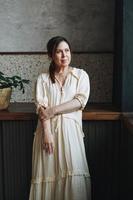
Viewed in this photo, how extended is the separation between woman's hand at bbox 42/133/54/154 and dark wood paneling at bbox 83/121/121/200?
30 centimetres

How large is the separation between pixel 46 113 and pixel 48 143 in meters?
0.17

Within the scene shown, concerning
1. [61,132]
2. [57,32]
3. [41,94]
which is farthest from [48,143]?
[57,32]

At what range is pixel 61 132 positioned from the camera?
1995 mm

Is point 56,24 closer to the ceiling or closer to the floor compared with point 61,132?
closer to the ceiling

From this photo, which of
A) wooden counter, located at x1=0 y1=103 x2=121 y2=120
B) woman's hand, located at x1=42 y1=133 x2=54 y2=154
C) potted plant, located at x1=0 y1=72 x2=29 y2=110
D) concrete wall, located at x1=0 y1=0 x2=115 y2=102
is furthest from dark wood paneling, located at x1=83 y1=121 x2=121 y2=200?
potted plant, located at x1=0 y1=72 x2=29 y2=110

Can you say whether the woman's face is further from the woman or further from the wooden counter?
the wooden counter

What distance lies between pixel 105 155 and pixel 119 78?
0.50 meters

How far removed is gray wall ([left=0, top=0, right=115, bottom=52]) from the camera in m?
2.43

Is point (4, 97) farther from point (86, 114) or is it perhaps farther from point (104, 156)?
point (104, 156)

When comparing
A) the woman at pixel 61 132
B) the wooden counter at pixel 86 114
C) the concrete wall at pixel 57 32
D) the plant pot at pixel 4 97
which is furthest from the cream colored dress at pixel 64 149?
the concrete wall at pixel 57 32

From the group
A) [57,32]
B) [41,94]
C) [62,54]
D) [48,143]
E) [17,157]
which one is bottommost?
[17,157]

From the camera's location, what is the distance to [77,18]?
244cm

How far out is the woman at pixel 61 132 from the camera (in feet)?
6.45

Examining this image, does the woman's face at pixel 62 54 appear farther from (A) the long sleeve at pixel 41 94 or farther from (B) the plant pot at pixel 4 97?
(B) the plant pot at pixel 4 97
